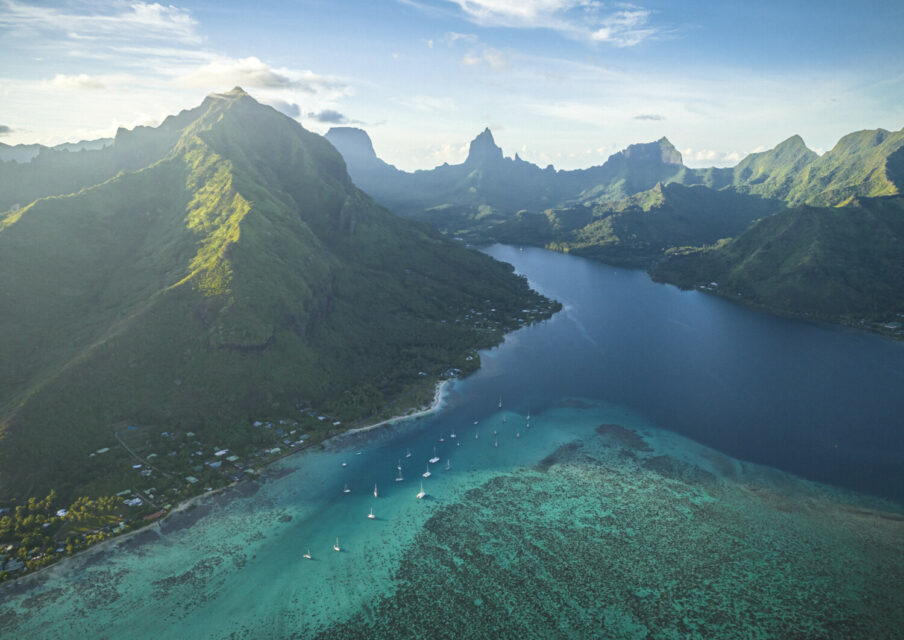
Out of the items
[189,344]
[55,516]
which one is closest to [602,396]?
[189,344]

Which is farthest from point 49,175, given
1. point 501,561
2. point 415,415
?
point 501,561

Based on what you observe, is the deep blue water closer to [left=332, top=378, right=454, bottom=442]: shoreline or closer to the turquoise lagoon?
the turquoise lagoon

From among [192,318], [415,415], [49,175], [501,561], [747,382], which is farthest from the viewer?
[49,175]

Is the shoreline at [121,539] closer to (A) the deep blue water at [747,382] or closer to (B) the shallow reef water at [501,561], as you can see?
(B) the shallow reef water at [501,561]

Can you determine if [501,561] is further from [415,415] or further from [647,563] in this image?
[415,415]

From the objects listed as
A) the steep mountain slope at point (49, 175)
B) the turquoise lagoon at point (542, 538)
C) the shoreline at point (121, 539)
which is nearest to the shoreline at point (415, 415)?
the shoreline at point (121, 539)

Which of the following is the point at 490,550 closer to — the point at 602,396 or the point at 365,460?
the point at 365,460
